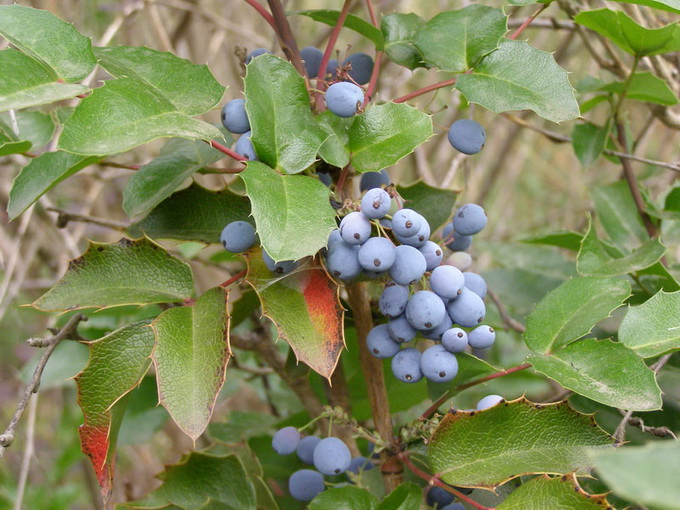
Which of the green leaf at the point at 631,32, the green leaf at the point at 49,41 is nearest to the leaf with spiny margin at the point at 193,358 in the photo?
the green leaf at the point at 49,41

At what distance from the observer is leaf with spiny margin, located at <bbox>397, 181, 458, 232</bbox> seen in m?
0.93

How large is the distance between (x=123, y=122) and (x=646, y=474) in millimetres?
514

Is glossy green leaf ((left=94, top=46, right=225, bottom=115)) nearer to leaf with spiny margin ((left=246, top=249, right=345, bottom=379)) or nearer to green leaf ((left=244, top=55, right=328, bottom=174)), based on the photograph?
green leaf ((left=244, top=55, right=328, bottom=174))

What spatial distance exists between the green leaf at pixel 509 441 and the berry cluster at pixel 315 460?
0.41 ft

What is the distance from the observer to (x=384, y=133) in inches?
29.0

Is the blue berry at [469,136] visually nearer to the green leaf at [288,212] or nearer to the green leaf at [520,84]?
the green leaf at [520,84]

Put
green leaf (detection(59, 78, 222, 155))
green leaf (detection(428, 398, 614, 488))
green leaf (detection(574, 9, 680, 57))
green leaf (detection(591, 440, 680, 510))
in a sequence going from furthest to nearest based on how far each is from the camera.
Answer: green leaf (detection(574, 9, 680, 57)) → green leaf (detection(428, 398, 614, 488)) → green leaf (detection(59, 78, 222, 155)) → green leaf (detection(591, 440, 680, 510))

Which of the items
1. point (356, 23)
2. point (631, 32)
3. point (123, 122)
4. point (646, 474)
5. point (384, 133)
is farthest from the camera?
point (631, 32)

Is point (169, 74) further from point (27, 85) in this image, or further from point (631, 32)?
point (631, 32)

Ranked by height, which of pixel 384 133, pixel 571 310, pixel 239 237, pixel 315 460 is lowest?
pixel 315 460

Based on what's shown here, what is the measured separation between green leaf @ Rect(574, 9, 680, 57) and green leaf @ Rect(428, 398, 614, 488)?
536mm

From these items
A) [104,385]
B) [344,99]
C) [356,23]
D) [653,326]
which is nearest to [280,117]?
[344,99]

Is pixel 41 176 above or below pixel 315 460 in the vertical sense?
above

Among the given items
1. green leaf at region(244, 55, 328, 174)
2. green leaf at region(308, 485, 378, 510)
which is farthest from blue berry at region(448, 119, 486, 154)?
green leaf at region(308, 485, 378, 510)
